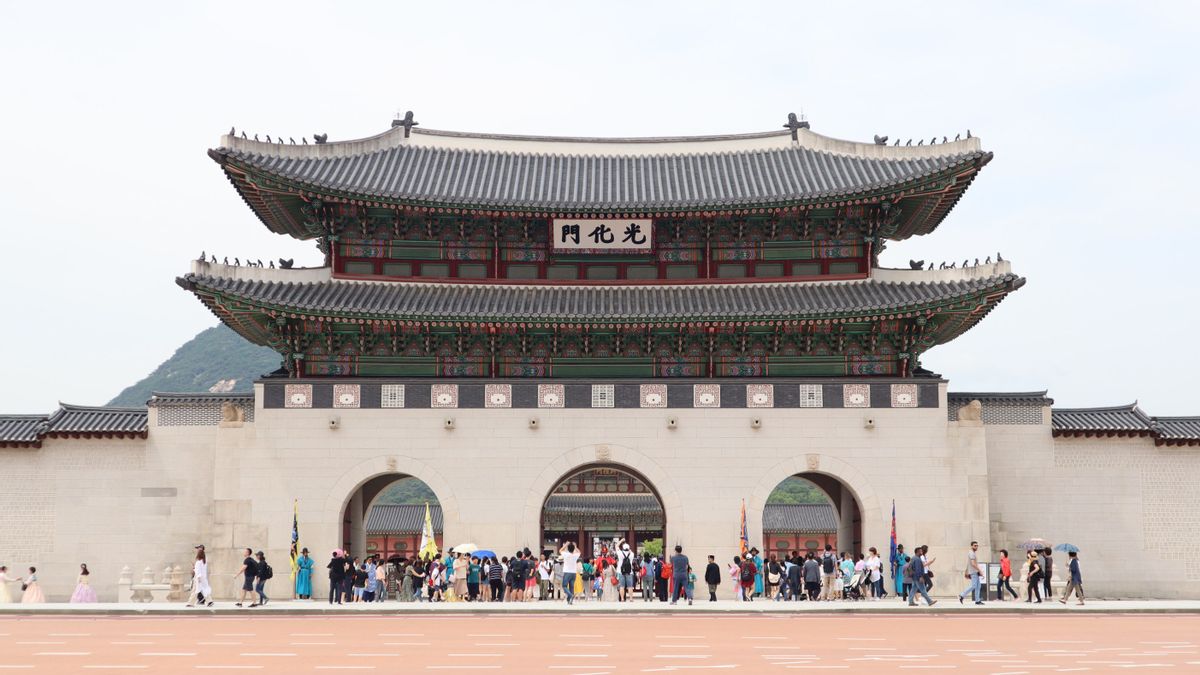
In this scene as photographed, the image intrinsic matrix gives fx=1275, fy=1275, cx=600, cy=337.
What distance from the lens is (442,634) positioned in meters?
21.5

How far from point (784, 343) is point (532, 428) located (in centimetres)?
711

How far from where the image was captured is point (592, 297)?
34.8 meters

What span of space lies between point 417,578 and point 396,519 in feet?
106

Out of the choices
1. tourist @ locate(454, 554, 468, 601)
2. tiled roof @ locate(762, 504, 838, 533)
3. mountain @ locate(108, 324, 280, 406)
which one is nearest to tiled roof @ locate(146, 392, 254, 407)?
tourist @ locate(454, 554, 468, 601)

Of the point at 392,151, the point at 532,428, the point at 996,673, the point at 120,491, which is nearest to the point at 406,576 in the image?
the point at 532,428

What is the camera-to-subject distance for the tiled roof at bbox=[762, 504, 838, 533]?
6238 cm

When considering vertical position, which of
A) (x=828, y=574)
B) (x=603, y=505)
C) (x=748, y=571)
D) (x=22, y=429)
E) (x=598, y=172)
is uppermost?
(x=598, y=172)

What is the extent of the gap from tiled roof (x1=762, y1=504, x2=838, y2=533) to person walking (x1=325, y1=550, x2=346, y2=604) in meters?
35.0

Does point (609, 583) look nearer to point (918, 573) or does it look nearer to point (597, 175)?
point (918, 573)

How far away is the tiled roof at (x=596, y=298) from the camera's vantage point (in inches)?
1273

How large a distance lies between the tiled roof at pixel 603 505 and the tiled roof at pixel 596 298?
27.3m

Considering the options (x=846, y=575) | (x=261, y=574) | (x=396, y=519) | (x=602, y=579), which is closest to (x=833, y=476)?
(x=846, y=575)

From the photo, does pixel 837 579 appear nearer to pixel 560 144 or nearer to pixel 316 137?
pixel 560 144

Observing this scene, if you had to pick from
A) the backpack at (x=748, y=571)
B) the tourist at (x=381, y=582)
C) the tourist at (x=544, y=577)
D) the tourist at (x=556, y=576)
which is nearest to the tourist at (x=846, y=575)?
the backpack at (x=748, y=571)
